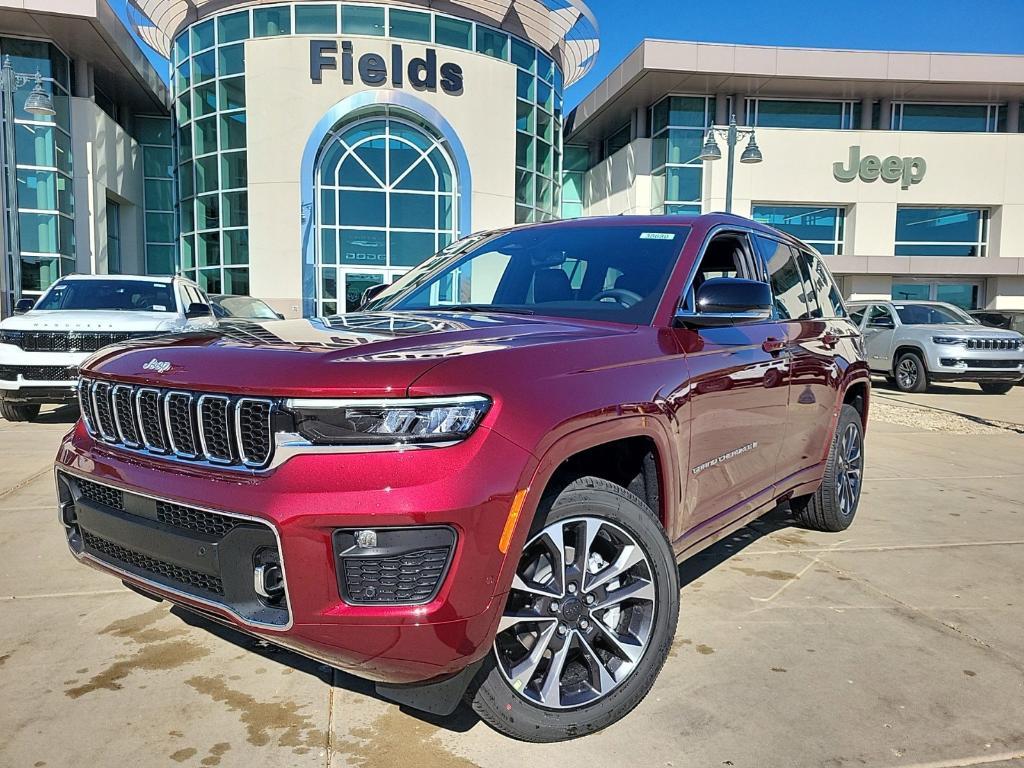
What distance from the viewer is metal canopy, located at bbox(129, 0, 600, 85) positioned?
74.3ft

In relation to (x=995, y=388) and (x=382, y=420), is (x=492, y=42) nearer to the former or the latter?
(x=995, y=388)

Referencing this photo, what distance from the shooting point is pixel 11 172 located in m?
16.6

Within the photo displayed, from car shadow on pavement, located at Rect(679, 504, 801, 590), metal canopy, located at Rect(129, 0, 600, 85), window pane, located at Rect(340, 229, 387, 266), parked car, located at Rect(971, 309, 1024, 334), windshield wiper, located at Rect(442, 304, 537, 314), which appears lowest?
car shadow on pavement, located at Rect(679, 504, 801, 590)

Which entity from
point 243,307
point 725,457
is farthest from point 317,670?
point 243,307

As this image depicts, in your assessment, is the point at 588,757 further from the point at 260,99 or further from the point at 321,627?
the point at 260,99

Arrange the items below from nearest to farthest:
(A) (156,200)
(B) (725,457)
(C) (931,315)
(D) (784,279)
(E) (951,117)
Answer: (B) (725,457), (D) (784,279), (C) (931,315), (E) (951,117), (A) (156,200)

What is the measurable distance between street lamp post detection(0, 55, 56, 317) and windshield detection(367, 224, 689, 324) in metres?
15.5

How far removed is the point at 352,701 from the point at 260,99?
73.8ft

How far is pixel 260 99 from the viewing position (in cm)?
2203

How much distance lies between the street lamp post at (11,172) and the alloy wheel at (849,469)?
16752mm

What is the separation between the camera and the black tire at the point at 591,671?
227cm

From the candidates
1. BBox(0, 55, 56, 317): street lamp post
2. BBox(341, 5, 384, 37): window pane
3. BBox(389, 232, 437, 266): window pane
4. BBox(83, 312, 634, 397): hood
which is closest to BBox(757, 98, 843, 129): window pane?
BBox(389, 232, 437, 266): window pane

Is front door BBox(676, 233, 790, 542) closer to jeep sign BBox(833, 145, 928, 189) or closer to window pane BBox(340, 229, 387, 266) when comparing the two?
window pane BBox(340, 229, 387, 266)

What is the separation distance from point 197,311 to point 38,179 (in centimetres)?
1766
